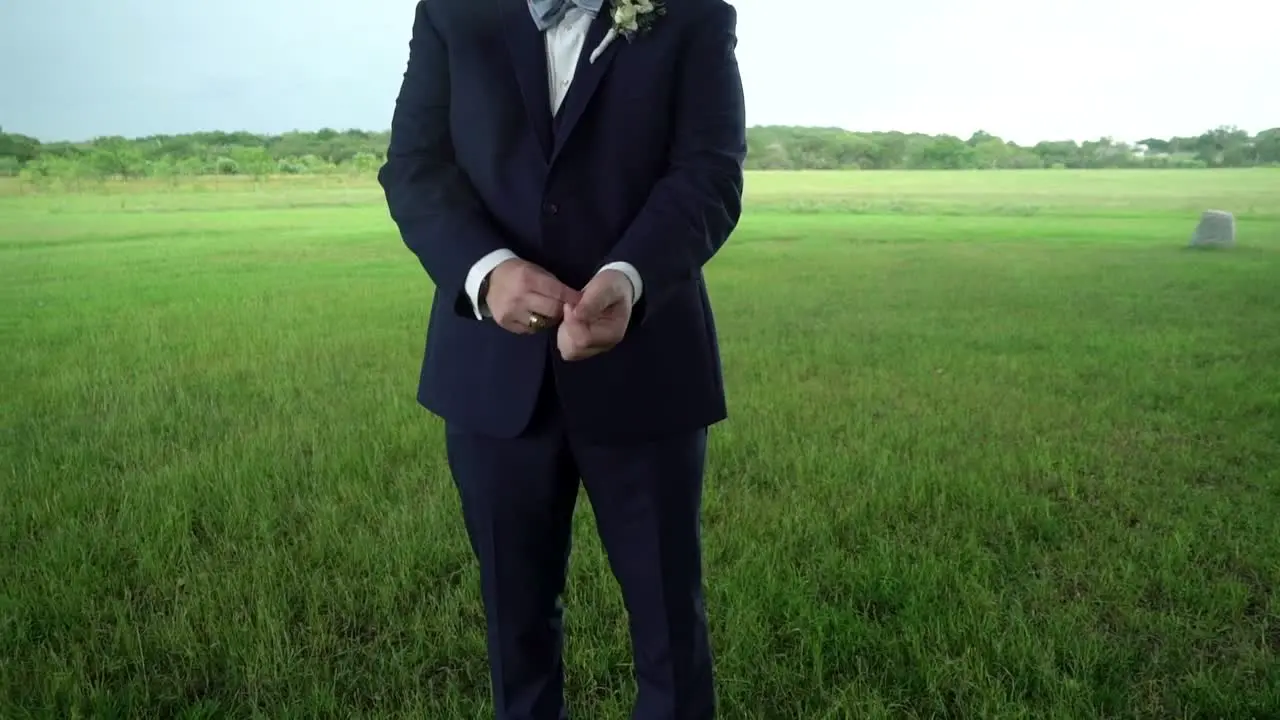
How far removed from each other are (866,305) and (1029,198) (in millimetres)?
1755

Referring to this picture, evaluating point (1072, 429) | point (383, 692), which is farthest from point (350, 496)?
point (1072, 429)

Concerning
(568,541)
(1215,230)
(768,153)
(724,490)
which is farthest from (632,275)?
(1215,230)

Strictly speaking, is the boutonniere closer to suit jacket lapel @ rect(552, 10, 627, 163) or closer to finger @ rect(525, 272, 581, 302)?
suit jacket lapel @ rect(552, 10, 627, 163)

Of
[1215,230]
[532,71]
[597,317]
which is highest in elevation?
[532,71]

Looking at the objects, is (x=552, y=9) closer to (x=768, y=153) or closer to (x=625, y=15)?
(x=625, y=15)

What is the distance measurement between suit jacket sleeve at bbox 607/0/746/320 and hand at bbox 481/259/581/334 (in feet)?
0.24

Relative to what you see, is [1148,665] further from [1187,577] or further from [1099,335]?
[1099,335]

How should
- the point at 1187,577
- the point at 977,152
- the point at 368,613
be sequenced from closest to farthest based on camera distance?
1. the point at 368,613
2. the point at 1187,577
3. the point at 977,152

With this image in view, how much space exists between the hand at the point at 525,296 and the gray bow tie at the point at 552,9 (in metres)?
0.26

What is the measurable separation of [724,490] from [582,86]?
1.66m

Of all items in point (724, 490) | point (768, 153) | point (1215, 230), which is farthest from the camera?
point (1215, 230)

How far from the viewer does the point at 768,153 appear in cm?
504

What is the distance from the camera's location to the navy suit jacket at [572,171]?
0.97 metres

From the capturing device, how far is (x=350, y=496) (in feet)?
7.95
